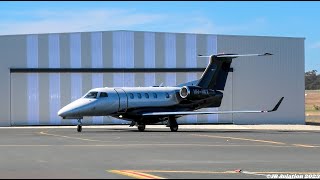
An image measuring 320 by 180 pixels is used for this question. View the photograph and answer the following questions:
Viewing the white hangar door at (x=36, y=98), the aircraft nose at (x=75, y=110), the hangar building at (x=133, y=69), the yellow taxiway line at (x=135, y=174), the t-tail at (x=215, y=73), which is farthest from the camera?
the hangar building at (x=133, y=69)

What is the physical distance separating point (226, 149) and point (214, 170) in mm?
6710

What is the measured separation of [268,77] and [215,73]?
32.4ft

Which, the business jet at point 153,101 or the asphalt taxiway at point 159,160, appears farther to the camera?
the business jet at point 153,101

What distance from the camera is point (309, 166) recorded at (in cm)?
1623

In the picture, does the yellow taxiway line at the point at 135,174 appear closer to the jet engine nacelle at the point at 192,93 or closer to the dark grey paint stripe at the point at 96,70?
the jet engine nacelle at the point at 192,93

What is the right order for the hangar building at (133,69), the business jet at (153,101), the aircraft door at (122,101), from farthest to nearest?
the hangar building at (133,69) < the aircraft door at (122,101) < the business jet at (153,101)

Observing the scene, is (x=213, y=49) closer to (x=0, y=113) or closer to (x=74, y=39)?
(x=74, y=39)

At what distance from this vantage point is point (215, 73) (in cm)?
4153

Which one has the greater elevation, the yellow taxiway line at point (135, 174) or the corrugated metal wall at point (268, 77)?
Answer: the corrugated metal wall at point (268, 77)

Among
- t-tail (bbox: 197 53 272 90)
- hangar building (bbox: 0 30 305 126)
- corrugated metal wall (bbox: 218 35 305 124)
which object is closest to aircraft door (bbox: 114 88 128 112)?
t-tail (bbox: 197 53 272 90)

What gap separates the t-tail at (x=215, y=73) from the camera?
4116 cm

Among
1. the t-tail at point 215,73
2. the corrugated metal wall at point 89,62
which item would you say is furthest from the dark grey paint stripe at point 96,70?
the t-tail at point 215,73

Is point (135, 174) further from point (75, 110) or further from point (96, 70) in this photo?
point (96, 70)

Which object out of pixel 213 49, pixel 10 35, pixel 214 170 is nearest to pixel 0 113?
pixel 10 35
